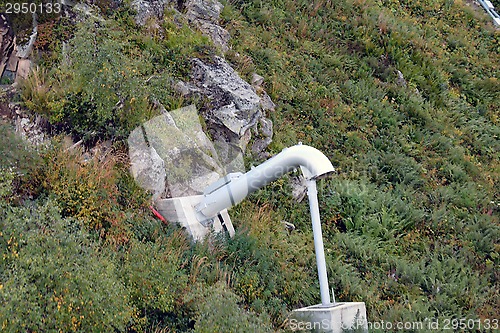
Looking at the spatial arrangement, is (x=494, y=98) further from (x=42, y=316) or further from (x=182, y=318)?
(x=42, y=316)

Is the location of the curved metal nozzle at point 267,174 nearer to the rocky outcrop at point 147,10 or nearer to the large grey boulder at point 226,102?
the large grey boulder at point 226,102

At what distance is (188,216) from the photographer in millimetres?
7578

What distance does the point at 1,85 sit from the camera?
8.33m

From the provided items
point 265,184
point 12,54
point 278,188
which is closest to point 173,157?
point 265,184

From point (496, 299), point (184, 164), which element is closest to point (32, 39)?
point (184, 164)

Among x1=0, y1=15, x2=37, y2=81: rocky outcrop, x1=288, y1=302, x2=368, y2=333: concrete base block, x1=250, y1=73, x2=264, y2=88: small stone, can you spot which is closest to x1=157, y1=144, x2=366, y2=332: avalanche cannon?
x1=288, y1=302, x2=368, y2=333: concrete base block

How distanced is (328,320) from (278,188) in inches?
127

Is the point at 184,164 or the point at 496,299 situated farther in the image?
the point at 496,299

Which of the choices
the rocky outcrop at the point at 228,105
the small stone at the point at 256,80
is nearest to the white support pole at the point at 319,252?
the rocky outcrop at the point at 228,105

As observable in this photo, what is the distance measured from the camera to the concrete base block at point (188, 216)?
24.7 feet

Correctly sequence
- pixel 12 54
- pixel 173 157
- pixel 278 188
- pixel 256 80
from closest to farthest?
pixel 173 157 < pixel 12 54 < pixel 278 188 < pixel 256 80

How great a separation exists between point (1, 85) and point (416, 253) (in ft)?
24.5

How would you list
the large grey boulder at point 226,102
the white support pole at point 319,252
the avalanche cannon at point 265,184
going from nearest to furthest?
the avalanche cannon at point 265,184
the white support pole at point 319,252
the large grey boulder at point 226,102

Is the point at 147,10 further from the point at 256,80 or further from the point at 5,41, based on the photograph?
the point at 5,41
